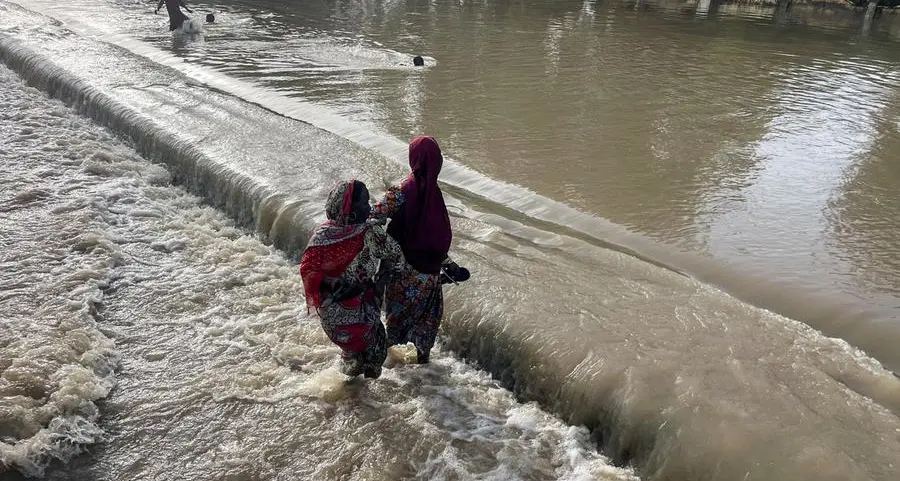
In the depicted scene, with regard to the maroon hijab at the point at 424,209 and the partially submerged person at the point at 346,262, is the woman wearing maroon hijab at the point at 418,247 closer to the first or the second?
the maroon hijab at the point at 424,209

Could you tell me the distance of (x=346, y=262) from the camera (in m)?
3.38

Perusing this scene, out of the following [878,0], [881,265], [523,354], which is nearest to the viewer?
[523,354]

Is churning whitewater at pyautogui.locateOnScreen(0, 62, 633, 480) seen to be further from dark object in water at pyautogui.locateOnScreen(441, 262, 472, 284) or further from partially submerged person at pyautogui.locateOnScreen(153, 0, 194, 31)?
partially submerged person at pyautogui.locateOnScreen(153, 0, 194, 31)

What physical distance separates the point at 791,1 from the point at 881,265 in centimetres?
2226

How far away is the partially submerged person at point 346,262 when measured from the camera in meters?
3.28

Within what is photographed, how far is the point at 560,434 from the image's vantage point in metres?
3.64

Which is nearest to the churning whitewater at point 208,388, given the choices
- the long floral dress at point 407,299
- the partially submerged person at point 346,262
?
the long floral dress at point 407,299

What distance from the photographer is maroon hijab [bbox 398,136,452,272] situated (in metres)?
3.32

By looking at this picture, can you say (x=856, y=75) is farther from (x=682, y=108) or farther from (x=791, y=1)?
(x=791, y=1)

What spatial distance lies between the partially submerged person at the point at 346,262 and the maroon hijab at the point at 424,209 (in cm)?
15

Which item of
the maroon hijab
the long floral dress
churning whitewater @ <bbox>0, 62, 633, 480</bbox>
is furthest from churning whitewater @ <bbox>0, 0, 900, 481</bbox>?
the maroon hijab

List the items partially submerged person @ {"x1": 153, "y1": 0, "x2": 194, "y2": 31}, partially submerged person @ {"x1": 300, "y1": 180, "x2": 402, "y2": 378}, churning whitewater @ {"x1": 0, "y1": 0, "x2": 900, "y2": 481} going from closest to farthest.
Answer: partially submerged person @ {"x1": 300, "y1": 180, "x2": 402, "y2": 378}
churning whitewater @ {"x1": 0, "y1": 0, "x2": 900, "y2": 481}
partially submerged person @ {"x1": 153, "y1": 0, "x2": 194, "y2": 31}

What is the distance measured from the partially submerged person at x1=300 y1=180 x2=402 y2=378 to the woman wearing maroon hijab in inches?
5.4

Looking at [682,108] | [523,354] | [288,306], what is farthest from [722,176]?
[288,306]
